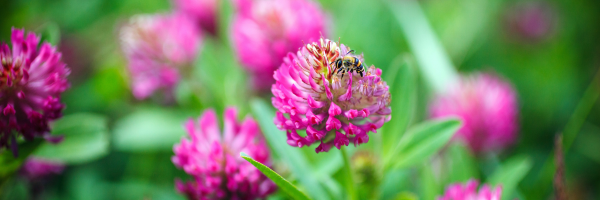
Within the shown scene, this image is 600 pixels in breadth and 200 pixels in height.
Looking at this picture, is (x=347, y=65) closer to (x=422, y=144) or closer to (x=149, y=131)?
(x=422, y=144)

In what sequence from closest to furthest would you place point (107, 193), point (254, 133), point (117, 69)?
point (254, 133) → point (107, 193) → point (117, 69)

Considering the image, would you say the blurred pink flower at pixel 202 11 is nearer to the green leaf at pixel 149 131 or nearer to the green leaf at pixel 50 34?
the green leaf at pixel 149 131

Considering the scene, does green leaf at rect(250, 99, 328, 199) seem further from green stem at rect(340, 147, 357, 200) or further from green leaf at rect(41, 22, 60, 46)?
green leaf at rect(41, 22, 60, 46)

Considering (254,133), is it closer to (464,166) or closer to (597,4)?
(464,166)

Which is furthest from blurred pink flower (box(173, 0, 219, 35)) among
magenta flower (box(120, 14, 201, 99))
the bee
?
the bee

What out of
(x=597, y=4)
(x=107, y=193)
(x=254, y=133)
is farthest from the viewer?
(x=597, y=4)

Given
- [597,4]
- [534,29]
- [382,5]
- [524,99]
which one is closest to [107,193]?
[382,5]
